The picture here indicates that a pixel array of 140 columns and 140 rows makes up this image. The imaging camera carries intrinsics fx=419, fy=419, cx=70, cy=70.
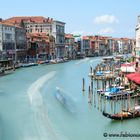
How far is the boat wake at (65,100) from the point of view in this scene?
18.0 meters

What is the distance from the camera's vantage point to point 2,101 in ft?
65.4

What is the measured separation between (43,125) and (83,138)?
190 centimetres

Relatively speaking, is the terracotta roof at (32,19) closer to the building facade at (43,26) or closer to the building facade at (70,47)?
the building facade at (43,26)

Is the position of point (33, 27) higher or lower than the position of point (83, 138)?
higher

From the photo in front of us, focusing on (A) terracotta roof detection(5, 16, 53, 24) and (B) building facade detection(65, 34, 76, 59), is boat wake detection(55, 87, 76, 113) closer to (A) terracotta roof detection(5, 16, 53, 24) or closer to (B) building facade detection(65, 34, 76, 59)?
(A) terracotta roof detection(5, 16, 53, 24)

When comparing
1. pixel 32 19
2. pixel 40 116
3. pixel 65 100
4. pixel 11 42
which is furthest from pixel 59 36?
pixel 40 116

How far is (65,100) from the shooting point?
786 inches

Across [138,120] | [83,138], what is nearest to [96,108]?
[138,120]

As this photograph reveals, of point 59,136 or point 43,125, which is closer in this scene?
point 59,136

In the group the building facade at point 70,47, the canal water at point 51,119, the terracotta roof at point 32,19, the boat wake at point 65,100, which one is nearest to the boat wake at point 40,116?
the canal water at point 51,119

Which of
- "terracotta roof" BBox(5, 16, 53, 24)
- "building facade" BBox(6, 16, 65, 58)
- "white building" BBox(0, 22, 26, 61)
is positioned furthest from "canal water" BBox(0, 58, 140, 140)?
"terracotta roof" BBox(5, 16, 53, 24)

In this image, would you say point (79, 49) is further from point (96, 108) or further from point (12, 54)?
point (96, 108)

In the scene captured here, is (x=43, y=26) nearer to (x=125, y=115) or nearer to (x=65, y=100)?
(x=65, y=100)

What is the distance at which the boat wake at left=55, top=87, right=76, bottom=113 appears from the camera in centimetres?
1804
